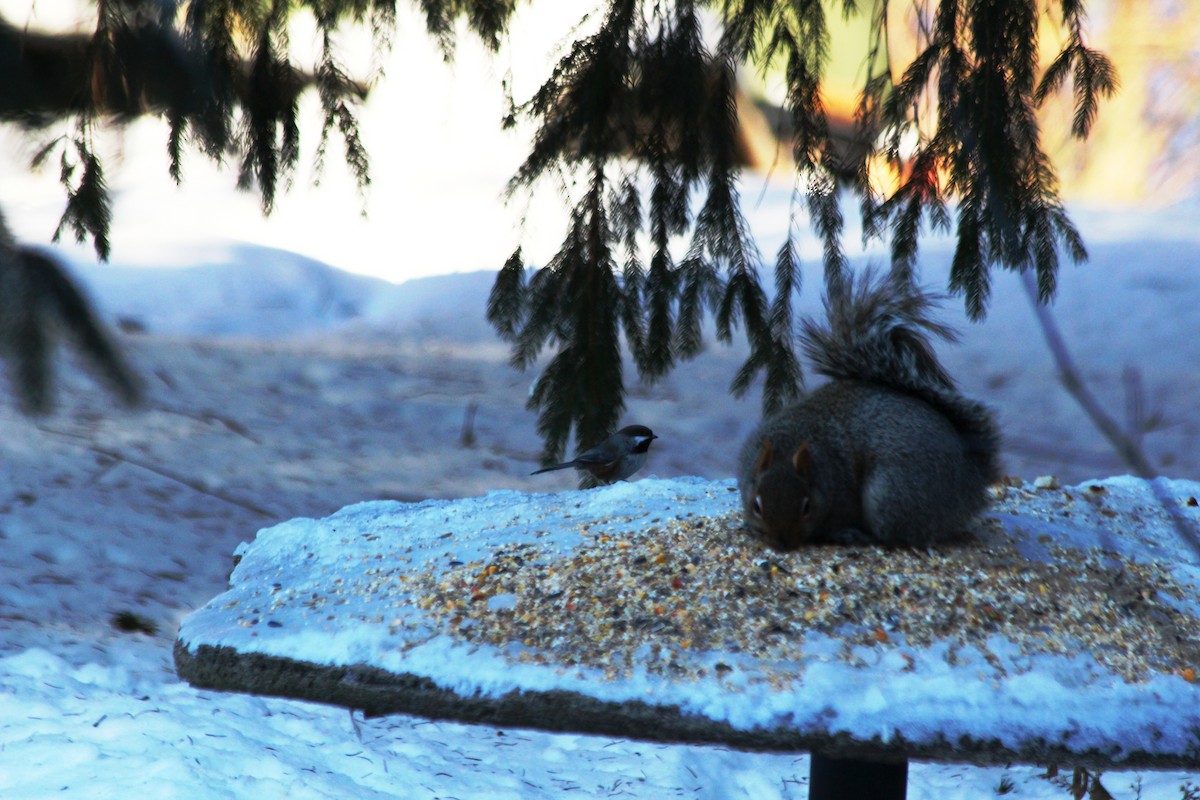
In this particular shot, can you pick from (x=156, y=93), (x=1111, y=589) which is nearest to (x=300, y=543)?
(x=156, y=93)

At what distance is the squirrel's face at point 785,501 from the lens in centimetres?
168

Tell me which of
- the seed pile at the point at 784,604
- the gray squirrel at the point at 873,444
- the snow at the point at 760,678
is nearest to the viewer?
the snow at the point at 760,678

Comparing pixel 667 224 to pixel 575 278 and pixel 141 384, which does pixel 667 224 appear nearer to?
pixel 575 278

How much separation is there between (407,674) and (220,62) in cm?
173

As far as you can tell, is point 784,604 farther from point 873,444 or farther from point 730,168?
point 730,168

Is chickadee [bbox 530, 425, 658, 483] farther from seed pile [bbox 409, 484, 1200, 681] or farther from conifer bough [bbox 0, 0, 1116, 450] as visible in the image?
seed pile [bbox 409, 484, 1200, 681]

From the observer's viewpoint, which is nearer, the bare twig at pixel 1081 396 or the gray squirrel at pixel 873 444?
the bare twig at pixel 1081 396

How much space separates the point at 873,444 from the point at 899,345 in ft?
0.72

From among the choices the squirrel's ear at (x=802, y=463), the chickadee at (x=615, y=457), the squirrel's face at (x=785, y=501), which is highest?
the chickadee at (x=615, y=457)

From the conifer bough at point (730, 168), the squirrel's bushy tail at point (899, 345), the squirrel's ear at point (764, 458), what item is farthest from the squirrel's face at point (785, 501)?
the conifer bough at point (730, 168)

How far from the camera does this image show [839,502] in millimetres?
1763

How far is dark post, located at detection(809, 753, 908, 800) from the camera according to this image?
1.59 meters

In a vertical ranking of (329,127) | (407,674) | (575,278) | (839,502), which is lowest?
(407,674)

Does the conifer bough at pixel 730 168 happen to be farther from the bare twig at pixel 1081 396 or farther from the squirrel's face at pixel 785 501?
the bare twig at pixel 1081 396
